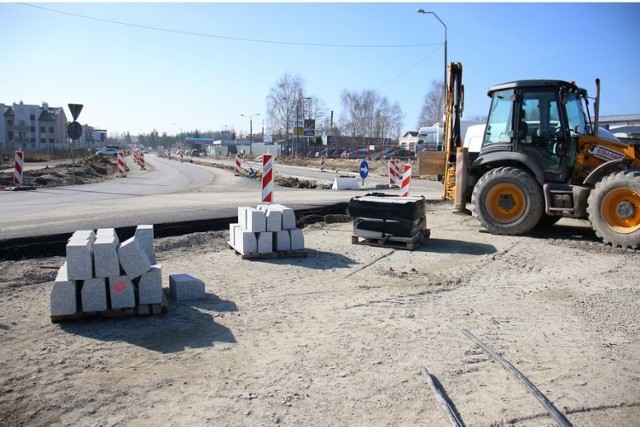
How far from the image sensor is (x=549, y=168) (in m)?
10.3

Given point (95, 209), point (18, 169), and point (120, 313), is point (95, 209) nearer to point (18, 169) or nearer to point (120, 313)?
point (120, 313)

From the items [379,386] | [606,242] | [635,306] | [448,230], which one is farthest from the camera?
[448,230]

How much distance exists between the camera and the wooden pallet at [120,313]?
5242mm

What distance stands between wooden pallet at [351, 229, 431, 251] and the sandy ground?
4.16 ft

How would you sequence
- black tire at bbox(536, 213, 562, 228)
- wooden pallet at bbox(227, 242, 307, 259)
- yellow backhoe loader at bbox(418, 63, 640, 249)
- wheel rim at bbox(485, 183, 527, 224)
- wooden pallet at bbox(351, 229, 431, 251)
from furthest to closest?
black tire at bbox(536, 213, 562, 228), wheel rim at bbox(485, 183, 527, 224), wooden pallet at bbox(351, 229, 431, 251), yellow backhoe loader at bbox(418, 63, 640, 249), wooden pallet at bbox(227, 242, 307, 259)

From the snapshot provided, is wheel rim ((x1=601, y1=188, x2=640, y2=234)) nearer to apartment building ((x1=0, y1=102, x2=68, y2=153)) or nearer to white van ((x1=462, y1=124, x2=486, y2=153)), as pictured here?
white van ((x1=462, y1=124, x2=486, y2=153))

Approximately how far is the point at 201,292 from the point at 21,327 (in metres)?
1.87

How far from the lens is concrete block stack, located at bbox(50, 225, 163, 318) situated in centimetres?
523

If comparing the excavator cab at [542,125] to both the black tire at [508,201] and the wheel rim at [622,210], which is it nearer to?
the black tire at [508,201]

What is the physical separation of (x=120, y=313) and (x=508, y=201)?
801 cm

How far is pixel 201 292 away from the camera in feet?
20.3

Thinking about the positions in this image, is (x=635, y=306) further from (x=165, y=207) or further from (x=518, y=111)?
(x=165, y=207)

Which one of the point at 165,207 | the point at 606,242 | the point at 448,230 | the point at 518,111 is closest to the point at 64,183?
the point at 165,207

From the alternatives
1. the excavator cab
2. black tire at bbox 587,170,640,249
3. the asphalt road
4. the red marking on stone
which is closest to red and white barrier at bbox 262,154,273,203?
the asphalt road
